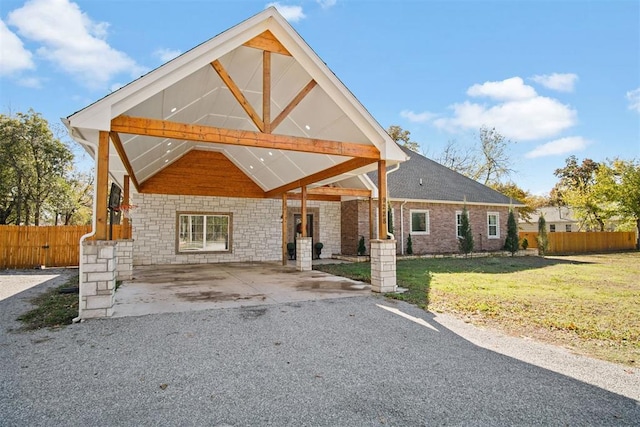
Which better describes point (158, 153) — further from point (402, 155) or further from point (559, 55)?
point (559, 55)

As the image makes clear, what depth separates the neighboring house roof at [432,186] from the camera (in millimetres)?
16013

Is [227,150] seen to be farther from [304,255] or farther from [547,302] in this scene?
[547,302]

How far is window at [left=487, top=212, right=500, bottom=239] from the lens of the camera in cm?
1775

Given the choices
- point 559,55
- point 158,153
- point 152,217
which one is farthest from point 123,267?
point 559,55

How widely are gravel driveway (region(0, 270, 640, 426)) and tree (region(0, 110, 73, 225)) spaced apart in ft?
47.6

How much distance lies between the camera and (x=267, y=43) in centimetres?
617

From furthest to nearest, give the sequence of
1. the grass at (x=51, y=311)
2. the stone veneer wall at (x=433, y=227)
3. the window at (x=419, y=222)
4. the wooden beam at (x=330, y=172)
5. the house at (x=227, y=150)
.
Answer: the window at (x=419, y=222), the stone veneer wall at (x=433, y=227), the wooden beam at (x=330, y=172), the house at (x=227, y=150), the grass at (x=51, y=311)

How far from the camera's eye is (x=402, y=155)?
7.40m

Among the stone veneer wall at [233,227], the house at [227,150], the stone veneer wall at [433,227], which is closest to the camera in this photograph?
the house at [227,150]

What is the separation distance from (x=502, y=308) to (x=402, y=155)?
3539mm

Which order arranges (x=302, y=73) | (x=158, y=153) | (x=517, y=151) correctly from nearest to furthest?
(x=302, y=73) → (x=158, y=153) → (x=517, y=151)

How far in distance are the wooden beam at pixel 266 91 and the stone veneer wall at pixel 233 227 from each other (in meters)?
8.84

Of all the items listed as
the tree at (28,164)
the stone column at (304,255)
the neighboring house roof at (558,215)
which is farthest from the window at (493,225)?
the tree at (28,164)

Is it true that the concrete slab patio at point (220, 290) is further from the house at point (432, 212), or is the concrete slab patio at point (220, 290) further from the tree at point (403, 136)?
the tree at point (403, 136)
